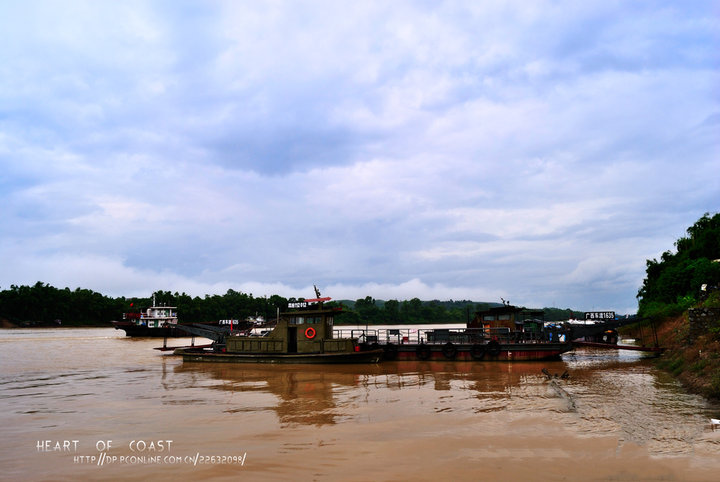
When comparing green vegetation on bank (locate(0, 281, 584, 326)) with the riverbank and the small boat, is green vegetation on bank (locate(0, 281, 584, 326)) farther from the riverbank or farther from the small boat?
the riverbank

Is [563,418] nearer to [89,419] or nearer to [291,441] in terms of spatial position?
[291,441]

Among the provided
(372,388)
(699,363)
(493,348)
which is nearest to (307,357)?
(372,388)

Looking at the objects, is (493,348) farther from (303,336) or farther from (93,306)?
(93,306)

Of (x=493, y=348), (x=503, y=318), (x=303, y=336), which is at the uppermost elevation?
(x=503, y=318)

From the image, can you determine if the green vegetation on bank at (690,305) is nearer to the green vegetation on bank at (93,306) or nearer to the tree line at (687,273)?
the tree line at (687,273)

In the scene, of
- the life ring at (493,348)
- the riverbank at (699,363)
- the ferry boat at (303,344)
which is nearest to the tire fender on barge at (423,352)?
the ferry boat at (303,344)

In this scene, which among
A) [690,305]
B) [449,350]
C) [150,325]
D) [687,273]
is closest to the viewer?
[449,350]

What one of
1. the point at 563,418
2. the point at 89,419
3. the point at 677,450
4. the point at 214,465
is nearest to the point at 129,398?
the point at 89,419

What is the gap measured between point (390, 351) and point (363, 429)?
Answer: 17.2m

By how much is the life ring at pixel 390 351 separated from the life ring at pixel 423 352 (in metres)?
1.53

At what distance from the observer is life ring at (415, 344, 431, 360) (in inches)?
1108
